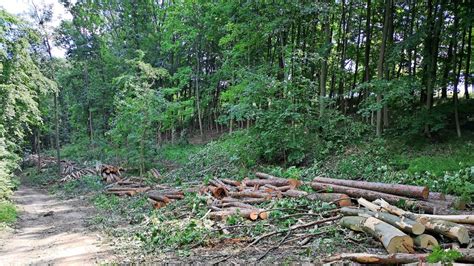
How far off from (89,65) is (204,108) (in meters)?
11.7

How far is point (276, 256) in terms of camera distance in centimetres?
550

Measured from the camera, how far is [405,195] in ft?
23.7

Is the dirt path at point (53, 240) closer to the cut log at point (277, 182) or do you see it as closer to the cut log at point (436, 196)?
the cut log at point (277, 182)

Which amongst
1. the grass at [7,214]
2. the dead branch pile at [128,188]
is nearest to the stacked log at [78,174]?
the dead branch pile at [128,188]

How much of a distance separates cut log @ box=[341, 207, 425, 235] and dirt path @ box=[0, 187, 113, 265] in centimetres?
515

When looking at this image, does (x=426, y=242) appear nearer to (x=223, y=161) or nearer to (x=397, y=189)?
(x=397, y=189)

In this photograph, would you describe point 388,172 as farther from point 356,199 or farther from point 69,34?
point 69,34

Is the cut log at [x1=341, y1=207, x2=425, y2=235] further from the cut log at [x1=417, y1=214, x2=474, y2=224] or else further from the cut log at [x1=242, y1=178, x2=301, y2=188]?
the cut log at [x1=242, y1=178, x2=301, y2=188]

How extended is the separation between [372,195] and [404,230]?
2.30m

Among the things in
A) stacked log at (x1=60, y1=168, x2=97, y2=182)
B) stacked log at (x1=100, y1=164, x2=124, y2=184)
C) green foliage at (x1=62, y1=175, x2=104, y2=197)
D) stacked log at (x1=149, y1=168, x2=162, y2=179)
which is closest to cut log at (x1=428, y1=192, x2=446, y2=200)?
stacked log at (x1=149, y1=168, x2=162, y2=179)

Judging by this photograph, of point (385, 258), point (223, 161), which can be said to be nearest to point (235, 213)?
point (385, 258)

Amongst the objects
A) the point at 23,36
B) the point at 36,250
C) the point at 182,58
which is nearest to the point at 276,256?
the point at 36,250

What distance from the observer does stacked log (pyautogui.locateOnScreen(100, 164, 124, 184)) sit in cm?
1892

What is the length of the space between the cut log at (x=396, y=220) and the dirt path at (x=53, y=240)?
16.9ft
